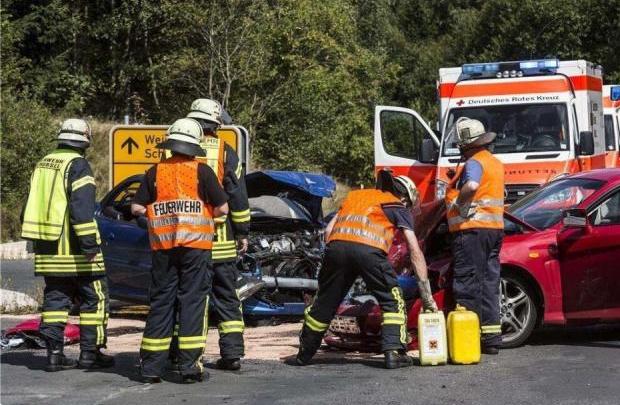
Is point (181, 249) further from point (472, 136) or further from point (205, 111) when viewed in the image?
point (472, 136)

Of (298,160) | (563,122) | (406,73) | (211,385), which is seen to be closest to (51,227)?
(211,385)

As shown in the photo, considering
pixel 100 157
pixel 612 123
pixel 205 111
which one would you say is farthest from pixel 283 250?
pixel 100 157

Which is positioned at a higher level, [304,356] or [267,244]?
[267,244]

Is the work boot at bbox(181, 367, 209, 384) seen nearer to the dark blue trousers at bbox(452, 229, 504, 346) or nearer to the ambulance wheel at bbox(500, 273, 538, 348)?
the dark blue trousers at bbox(452, 229, 504, 346)

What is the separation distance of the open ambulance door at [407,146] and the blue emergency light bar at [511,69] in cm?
96

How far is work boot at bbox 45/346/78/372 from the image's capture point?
823 cm

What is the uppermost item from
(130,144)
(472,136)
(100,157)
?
(100,157)

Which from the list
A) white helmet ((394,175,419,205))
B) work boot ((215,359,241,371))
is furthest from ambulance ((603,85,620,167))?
work boot ((215,359,241,371))

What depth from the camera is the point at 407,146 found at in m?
15.7

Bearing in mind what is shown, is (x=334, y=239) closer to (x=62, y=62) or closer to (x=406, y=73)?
(x=62, y=62)

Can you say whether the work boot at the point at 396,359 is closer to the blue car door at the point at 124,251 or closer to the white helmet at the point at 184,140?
the white helmet at the point at 184,140

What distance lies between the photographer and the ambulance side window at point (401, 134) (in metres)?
15.5

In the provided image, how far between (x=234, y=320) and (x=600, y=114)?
9.04 metres

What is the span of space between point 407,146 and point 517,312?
274 inches
